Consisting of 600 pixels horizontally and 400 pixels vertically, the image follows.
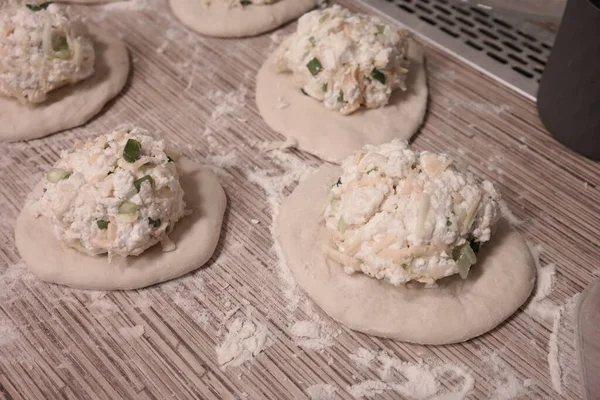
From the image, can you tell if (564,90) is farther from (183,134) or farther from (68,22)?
(68,22)

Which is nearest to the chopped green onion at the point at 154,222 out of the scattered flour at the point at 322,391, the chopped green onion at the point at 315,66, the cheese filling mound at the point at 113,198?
the cheese filling mound at the point at 113,198

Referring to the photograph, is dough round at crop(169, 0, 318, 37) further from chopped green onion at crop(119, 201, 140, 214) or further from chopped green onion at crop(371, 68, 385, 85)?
chopped green onion at crop(119, 201, 140, 214)

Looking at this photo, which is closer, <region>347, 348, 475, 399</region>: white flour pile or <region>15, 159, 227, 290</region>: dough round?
<region>347, 348, 475, 399</region>: white flour pile

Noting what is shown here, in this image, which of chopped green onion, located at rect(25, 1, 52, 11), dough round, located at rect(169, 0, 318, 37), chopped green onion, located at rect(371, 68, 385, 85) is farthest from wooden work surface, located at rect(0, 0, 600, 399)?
chopped green onion, located at rect(25, 1, 52, 11)

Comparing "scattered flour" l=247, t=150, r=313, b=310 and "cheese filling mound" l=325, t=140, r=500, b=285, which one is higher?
"cheese filling mound" l=325, t=140, r=500, b=285

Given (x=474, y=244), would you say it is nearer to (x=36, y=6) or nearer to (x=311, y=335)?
(x=311, y=335)

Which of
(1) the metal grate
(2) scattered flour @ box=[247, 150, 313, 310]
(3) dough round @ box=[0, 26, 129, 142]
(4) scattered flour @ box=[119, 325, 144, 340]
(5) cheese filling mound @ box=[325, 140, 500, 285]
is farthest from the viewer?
(1) the metal grate
